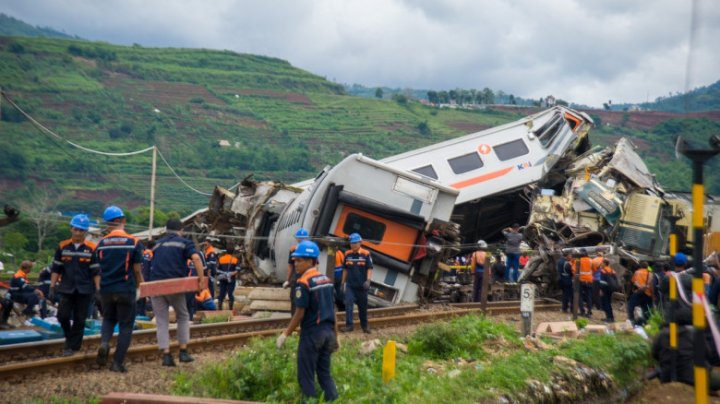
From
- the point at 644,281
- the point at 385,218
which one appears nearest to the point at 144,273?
the point at 385,218

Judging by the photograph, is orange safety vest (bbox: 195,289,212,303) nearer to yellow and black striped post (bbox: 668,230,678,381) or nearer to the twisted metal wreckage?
the twisted metal wreckage

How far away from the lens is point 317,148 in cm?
9125

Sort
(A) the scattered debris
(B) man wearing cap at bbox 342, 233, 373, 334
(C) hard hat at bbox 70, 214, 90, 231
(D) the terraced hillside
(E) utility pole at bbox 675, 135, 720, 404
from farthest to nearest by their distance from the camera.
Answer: (D) the terraced hillside
(A) the scattered debris
(B) man wearing cap at bbox 342, 233, 373, 334
(C) hard hat at bbox 70, 214, 90, 231
(E) utility pole at bbox 675, 135, 720, 404

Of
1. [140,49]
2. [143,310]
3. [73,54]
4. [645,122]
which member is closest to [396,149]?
[645,122]

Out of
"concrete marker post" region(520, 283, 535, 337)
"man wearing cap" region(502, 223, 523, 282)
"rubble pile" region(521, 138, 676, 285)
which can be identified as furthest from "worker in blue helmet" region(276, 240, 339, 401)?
"man wearing cap" region(502, 223, 523, 282)

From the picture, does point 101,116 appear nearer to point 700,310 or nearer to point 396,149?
point 396,149

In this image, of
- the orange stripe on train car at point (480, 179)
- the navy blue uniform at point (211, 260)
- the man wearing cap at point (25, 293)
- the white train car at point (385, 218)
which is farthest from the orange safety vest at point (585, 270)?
the man wearing cap at point (25, 293)

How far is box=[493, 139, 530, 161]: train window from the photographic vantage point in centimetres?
2205

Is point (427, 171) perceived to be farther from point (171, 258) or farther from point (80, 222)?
point (80, 222)

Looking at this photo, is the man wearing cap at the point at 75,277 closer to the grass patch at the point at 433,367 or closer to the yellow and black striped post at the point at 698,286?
the grass patch at the point at 433,367

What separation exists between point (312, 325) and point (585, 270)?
12.0m

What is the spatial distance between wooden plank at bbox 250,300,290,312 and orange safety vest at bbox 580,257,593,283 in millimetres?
6666

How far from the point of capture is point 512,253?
66.6 feet

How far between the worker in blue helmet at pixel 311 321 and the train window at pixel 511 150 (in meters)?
15.4
